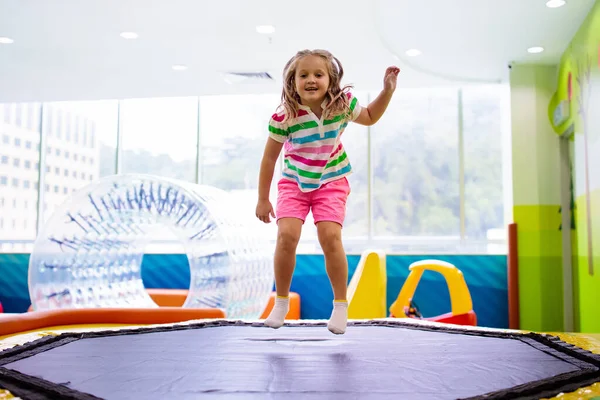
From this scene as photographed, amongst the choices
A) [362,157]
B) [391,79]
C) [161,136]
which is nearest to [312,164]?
[391,79]

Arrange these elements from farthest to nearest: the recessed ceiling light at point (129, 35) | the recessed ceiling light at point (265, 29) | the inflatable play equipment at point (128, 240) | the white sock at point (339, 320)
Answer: the recessed ceiling light at point (129, 35) → the recessed ceiling light at point (265, 29) → the inflatable play equipment at point (128, 240) → the white sock at point (339, 320)

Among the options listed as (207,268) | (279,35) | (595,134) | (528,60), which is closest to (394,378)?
(207,268)

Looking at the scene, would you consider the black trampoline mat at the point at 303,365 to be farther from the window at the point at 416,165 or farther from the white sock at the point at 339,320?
the window at the point at 416,165

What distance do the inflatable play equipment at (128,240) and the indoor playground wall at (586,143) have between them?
2249 millimetres

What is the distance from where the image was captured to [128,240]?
4.44 meters

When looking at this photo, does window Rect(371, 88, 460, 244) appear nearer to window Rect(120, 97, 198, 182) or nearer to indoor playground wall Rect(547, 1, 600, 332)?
indoor playground wall Rect(547, 1, 600, 332)

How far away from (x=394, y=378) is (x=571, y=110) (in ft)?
12.4

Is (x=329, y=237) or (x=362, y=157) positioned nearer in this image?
(x=329, y=237)

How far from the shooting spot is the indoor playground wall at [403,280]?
5285 millimetres

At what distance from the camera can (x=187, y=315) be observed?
316cm

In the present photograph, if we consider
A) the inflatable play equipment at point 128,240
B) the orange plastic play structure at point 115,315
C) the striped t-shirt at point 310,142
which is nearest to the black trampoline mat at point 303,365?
the striped t-shirt at point 310,142

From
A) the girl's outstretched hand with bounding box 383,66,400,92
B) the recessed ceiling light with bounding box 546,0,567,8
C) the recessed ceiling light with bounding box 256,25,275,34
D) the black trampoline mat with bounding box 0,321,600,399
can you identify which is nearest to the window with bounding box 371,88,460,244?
the recessed ceiling light with bounding box 256,25,275,34

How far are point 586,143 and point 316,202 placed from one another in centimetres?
281

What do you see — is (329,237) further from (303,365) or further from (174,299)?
(174,299)
